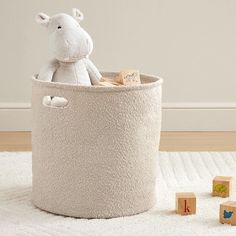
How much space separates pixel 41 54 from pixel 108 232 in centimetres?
117

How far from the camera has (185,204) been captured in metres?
1.55

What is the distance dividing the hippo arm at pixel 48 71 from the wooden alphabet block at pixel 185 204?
0.42 m

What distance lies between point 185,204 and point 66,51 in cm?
46

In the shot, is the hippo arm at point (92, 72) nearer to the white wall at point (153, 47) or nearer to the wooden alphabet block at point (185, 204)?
the wooden alphabet block at point (185, 204)

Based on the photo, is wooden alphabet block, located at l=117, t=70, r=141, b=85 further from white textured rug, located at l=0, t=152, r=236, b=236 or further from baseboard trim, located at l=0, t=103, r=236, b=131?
baseboard trim, located at l=0, t=103, r=236, b=131

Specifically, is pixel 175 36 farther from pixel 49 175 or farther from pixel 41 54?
pixel 49 175

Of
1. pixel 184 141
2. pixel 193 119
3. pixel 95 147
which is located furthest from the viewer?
pixel 193 119

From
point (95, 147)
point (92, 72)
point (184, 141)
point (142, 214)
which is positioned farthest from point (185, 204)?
point (184, 141)

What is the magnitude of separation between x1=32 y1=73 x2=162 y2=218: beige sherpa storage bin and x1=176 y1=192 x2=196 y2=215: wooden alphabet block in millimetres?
84

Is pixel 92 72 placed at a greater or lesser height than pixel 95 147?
greater

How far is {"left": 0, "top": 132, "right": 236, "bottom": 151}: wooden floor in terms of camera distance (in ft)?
7.52

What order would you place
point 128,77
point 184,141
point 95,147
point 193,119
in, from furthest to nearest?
point 193,119, point 184,141, point 128,77, point 95,147

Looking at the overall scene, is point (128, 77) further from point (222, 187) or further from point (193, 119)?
point (193, 119)

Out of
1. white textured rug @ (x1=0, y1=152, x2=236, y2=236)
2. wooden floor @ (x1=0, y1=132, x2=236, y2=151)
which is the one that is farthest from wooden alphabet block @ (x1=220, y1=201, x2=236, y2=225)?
wooden floor @ (x1=0, y1=132, x2=236, y2=151)
